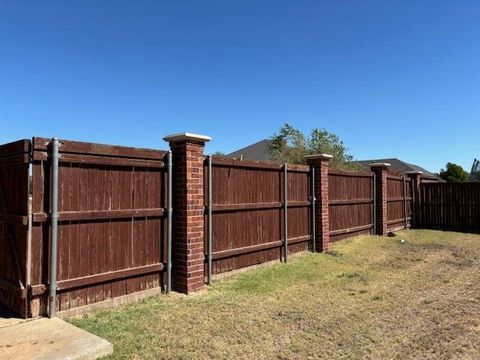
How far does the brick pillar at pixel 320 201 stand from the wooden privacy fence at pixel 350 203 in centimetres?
58

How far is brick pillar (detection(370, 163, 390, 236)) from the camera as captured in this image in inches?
552

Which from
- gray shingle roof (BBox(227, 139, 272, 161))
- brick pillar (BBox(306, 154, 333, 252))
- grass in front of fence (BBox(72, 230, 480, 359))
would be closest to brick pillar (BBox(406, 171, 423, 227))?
brick pillar (BBox(306, 154, 333, 252))

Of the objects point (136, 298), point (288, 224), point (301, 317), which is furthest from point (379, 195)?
point (136, 298)

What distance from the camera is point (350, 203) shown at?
12.4m

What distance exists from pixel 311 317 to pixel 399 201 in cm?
1149

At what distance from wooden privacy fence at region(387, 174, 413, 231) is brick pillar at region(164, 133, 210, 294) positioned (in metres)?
9.95

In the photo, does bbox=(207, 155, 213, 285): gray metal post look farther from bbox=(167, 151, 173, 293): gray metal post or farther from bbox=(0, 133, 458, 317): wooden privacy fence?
bbox=(167, 151, 173, 293): gray metal post

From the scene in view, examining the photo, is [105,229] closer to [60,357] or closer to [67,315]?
[67,315]

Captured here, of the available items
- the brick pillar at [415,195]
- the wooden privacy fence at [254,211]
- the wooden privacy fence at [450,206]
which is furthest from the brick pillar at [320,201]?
the wooden privacy fence at [450,206]

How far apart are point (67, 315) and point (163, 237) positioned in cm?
178

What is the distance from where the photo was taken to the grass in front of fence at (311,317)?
187 inches

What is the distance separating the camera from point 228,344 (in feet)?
15.8

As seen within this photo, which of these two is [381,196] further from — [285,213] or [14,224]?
[14,224]

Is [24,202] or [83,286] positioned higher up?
[24,202]
